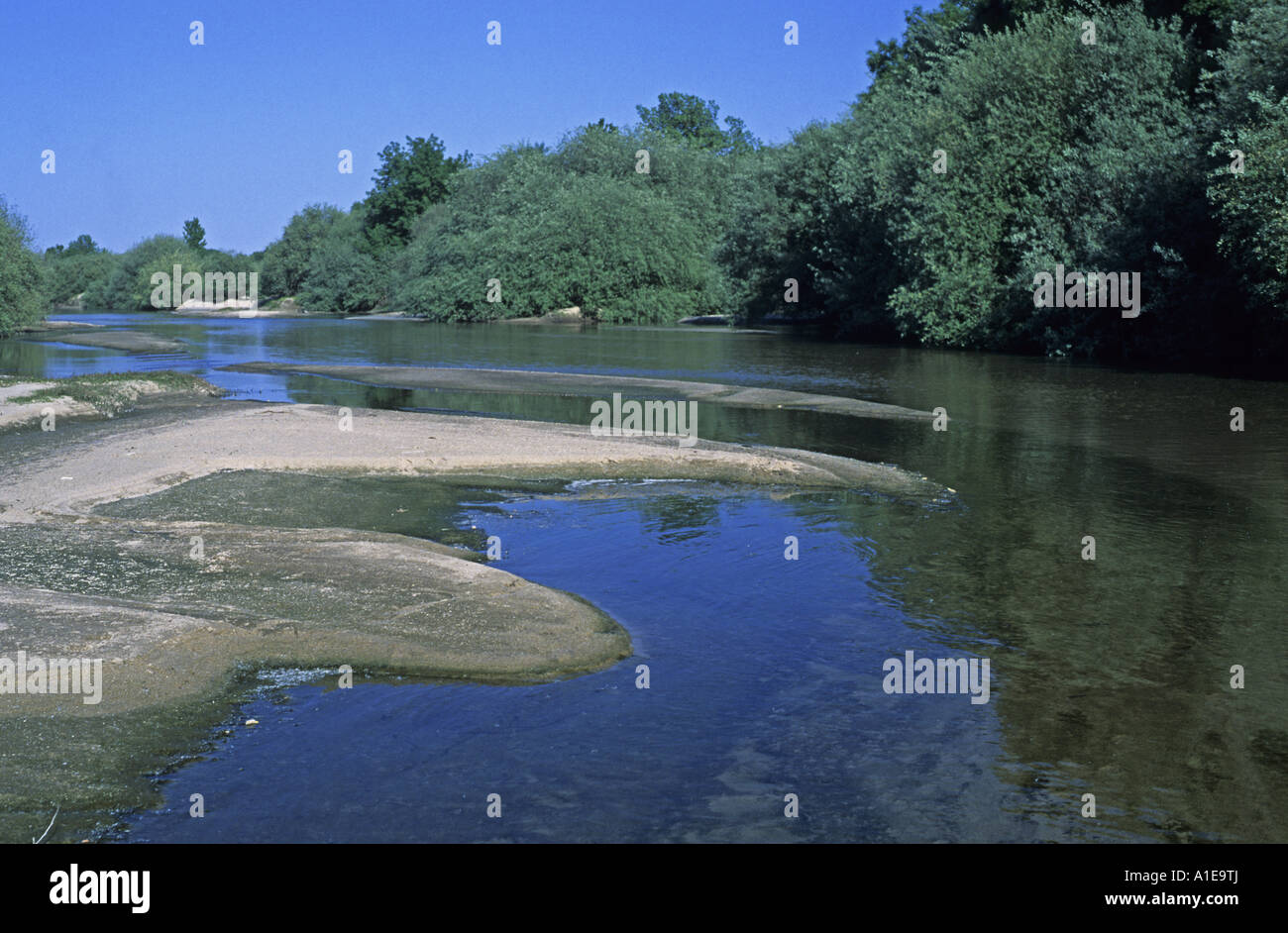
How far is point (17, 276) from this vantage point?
62344 millimetres

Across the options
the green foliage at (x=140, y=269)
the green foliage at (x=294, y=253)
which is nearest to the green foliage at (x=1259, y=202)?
the green foliage at (x=294, y=253)

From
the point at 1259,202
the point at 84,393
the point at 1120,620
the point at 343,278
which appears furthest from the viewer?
the point at 343,278

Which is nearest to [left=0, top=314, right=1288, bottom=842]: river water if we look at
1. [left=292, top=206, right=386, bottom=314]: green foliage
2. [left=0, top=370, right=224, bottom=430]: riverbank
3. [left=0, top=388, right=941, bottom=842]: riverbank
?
[left=0, top=388, right=941, bottom=842]: riverbank

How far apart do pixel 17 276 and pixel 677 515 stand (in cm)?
5928

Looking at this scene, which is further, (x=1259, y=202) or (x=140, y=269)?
(x=140, y=269)

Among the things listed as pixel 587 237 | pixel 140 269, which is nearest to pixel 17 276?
pixel 587 237

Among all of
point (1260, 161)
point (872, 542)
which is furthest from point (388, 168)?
point (872, 542)

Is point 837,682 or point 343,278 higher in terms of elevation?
point 343,278

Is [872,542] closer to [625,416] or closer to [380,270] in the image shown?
[625,416]

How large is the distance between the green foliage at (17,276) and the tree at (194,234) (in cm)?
11019

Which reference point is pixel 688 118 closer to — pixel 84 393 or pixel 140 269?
pixel 140 269

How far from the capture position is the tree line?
30719mm

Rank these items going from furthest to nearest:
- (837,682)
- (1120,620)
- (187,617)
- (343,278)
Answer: (343,278) < (1120,620) < (187,617) < (837,682)

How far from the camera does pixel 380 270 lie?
103m
